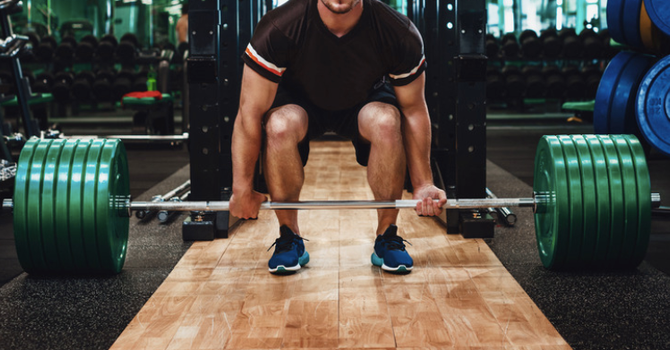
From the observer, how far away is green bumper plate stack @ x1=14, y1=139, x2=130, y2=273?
5.77ft

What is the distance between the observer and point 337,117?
76.8 inches

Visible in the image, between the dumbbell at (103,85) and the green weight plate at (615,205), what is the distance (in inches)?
251

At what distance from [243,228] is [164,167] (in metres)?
1.96

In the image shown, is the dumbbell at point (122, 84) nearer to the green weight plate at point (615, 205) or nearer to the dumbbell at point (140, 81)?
the dumbbell at point (140, 81)

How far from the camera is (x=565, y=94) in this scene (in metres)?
7.30

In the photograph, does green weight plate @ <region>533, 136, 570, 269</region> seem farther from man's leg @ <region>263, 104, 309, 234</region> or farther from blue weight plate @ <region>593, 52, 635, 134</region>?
blue weight plate @ <region>593, 52, 635, 134</region>

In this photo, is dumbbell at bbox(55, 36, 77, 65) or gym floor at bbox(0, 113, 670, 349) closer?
gym floor at bbox(0, 113, 670, 349)

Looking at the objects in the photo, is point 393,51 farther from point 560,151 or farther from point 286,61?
point 560,151

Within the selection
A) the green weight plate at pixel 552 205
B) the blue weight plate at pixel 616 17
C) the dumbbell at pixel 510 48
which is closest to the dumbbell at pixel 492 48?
the dumbbell at pixel 510 48

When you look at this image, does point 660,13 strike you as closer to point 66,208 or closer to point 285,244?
point 285,244

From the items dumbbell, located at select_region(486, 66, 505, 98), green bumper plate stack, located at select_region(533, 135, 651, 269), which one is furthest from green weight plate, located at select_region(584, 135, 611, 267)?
dumbbell, located at select_region(486, 66, 505, 98)

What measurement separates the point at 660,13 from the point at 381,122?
4.52ft

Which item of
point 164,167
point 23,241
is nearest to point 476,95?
point 23,241

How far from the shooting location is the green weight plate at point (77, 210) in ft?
5.76
